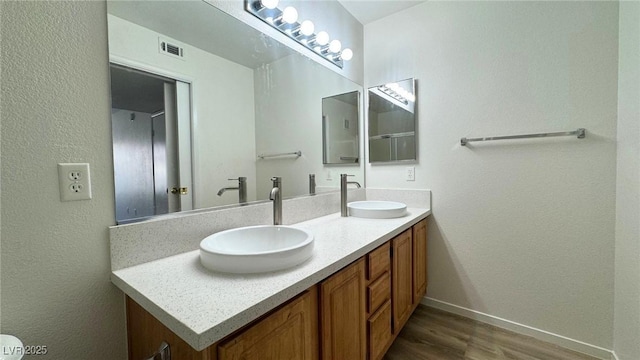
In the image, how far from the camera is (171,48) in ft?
3.39

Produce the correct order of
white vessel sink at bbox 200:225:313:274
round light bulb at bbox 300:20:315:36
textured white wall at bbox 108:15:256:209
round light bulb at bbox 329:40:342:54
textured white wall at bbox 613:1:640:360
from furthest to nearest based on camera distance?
round light bulb at bbox 329:40:342:54 < round light bulb at bbox 300:20:315:36 < textured white wall at bbox 613:1:640:360 < textured white wall at bbox 108:15:256:209 < white vessel sink at bbox 200:225:313:274

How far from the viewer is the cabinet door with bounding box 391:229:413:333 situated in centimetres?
138

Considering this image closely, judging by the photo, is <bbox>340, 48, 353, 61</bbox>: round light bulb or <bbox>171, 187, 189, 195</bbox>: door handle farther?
<bbox>340, 48, 353, 61</bbox>: round light bulb

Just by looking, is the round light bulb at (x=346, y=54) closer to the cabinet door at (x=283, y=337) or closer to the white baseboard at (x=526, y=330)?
the cabinet door at (x=283, y=337)

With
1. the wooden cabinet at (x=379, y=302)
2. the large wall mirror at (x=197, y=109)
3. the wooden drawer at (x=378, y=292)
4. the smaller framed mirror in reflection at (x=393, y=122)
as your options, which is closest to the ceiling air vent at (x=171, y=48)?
the large wall mirror at (x=197, y=109)

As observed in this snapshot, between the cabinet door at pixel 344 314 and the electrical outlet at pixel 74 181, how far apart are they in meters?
0.80

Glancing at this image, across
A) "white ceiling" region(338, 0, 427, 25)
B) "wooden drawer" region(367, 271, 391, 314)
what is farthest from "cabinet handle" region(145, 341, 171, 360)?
"white ceiling" region(338, 0, 427, 25)

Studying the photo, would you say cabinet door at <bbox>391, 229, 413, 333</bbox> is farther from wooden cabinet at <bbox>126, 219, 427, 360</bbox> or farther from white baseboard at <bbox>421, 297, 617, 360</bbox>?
white baseboard at <bbox>421, 297, 617, 360</bbox>

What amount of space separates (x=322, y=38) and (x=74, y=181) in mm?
1554

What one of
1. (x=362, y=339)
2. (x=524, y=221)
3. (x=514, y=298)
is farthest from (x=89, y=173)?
(x=514, y=298)

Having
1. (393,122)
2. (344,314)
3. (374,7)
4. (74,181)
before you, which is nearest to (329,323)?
(344,314)

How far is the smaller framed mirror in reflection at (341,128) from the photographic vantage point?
189 cm

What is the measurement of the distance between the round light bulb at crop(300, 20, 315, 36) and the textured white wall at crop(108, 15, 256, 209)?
48 centimetres

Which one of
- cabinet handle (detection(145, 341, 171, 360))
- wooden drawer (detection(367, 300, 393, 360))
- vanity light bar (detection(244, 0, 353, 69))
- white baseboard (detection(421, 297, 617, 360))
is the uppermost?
vanity light bar (detection(244, 0, 353, 69))
